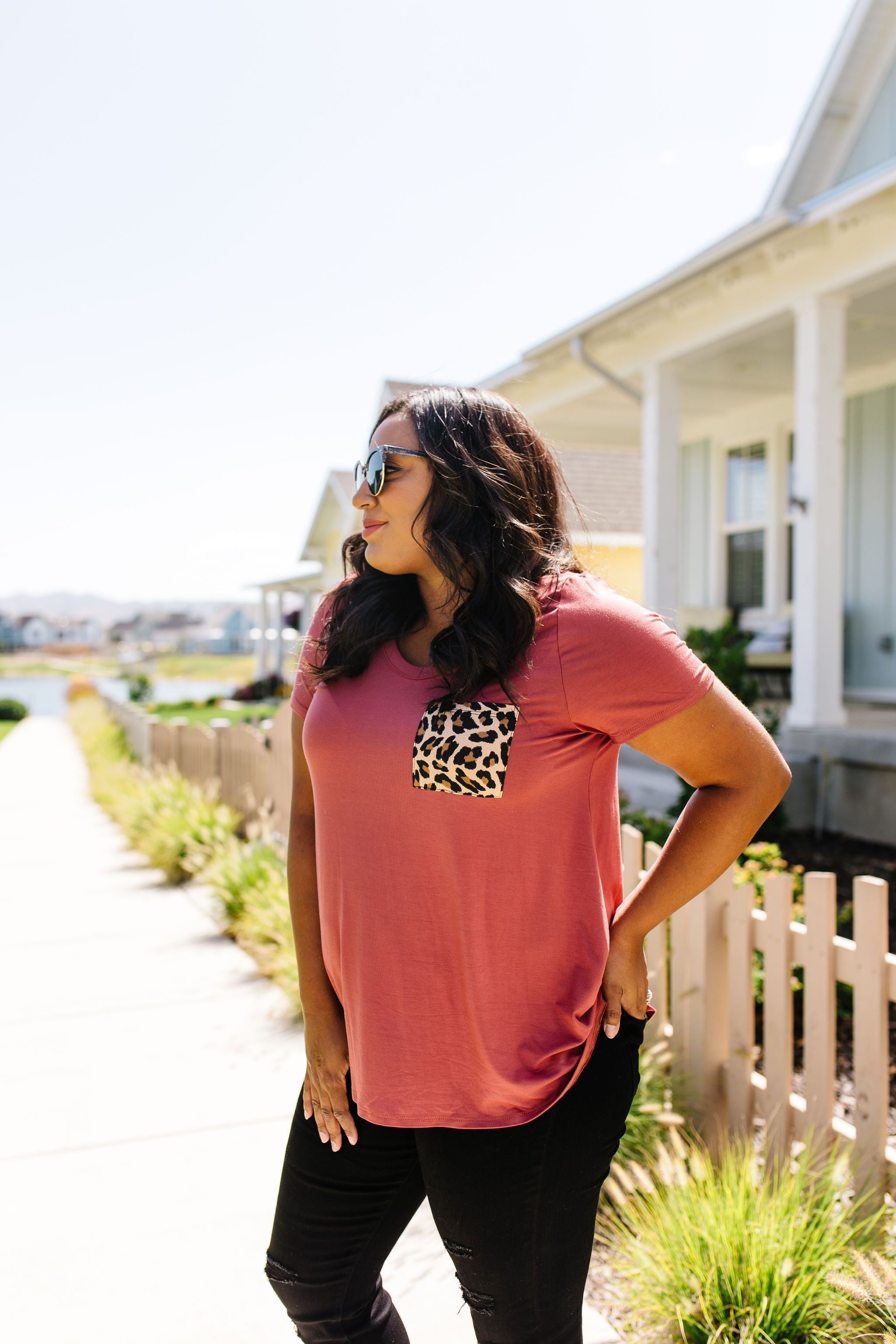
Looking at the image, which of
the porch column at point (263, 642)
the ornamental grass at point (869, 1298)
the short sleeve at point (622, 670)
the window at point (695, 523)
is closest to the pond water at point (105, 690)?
the porch column at point (263, 642)

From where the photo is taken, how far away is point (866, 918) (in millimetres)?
2617

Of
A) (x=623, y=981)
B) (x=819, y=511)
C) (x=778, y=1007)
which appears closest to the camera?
(x=623, y=981)

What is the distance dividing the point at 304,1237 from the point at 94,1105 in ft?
8.10

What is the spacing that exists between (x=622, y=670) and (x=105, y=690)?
124 ft

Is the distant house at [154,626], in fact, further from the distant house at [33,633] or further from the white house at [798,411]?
the white house at [798,411]

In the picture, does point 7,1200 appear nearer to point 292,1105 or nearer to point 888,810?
point 292,1105

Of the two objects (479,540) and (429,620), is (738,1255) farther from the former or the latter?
(479,540)

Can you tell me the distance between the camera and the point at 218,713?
25.8 m

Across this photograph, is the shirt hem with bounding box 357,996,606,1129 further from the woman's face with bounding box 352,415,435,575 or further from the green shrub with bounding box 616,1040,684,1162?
the green shrub with bounding box 616,1040,684,1162

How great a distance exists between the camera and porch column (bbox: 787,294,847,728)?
7.21 m

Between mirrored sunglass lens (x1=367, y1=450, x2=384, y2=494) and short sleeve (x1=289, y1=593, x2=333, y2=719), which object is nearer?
mirrored sunglass lens (x1=367, y1=450, x2=384, y2=494)

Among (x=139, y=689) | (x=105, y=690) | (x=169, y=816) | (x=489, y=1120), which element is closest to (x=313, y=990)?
(x=489, y=1120)

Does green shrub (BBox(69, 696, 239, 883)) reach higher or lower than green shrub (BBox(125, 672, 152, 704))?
higher

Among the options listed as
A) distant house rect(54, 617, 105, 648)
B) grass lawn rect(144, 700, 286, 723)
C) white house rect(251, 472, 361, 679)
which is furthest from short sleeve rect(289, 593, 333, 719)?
distant house rect(54, 617, 105, 648)
